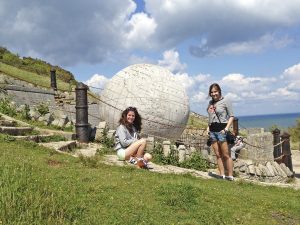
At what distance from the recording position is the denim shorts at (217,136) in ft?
31.6

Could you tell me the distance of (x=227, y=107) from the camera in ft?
31.5

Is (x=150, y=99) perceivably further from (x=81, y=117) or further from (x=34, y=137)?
(x=34, y=137)

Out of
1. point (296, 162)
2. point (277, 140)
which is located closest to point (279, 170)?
point (277, 140)

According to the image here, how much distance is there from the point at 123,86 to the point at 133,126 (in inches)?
205

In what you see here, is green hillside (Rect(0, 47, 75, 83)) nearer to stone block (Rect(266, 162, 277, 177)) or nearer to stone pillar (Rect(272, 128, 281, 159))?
stone pillar (Rect(272, 128, 281, 159))

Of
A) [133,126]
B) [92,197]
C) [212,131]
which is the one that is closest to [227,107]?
[212,131]

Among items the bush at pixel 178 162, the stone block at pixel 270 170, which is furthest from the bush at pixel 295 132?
the bush at pixel 178 162

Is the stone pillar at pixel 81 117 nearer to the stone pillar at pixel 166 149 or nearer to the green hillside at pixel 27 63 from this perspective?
the stone pillar at pixel 166 149

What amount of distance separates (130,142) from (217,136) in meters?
1.97

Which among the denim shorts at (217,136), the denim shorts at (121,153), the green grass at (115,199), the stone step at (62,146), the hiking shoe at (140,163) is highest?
the denim shorts at (217,136)

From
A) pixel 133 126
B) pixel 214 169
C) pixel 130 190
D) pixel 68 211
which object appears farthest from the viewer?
pixel 214 169

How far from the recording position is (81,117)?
1362cm

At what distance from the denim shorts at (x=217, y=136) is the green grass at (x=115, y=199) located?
1.29 metres

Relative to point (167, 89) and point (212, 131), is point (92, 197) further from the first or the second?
point (167, 89)
